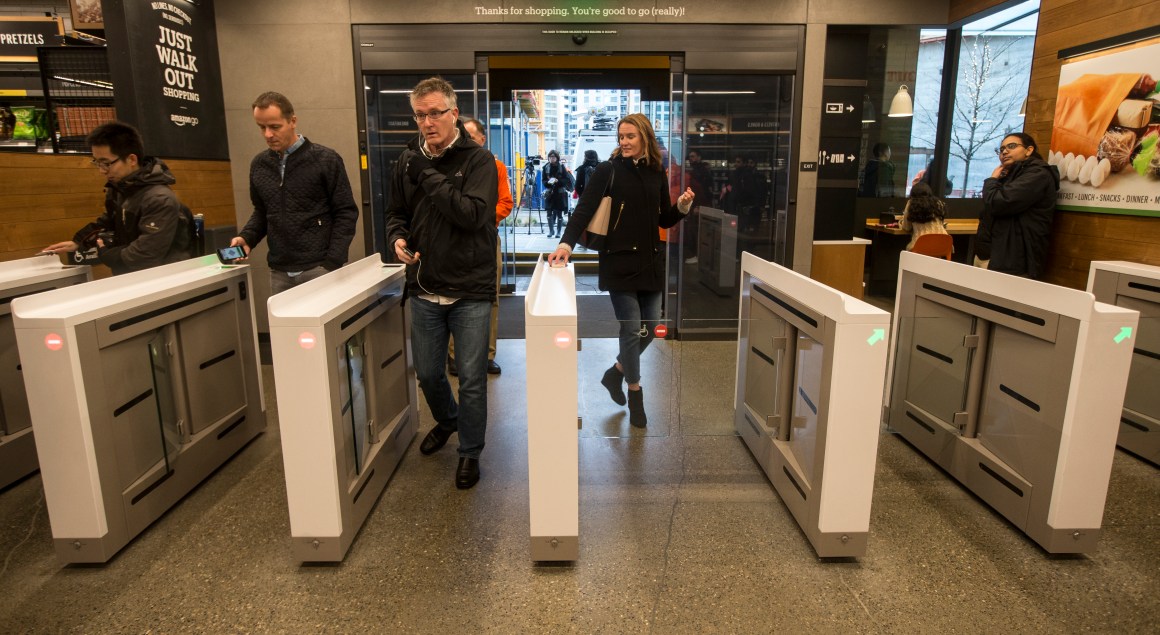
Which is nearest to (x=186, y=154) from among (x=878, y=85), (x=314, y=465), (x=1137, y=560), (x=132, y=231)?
(x=132, y=231)

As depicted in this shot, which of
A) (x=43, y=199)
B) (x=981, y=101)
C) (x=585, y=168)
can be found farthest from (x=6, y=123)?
(x=981, y=101)

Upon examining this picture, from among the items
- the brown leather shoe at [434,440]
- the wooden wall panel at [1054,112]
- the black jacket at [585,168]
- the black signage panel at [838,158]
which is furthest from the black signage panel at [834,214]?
→ the brown leather shoe at [434,440]

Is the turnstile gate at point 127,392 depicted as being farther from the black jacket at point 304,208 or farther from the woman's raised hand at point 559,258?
the woman's raised hand at point 559,258

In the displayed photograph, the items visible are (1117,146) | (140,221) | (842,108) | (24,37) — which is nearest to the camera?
(140,221)

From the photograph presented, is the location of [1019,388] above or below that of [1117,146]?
below

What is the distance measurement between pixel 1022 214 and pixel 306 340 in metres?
4.01

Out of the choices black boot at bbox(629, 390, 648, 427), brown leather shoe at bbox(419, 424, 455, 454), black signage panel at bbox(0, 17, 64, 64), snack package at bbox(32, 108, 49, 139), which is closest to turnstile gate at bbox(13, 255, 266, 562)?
brown leather shoe at bbox(419, 424, 455, 454)

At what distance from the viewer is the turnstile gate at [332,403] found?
223 centimetres

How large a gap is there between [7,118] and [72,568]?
3452 mm

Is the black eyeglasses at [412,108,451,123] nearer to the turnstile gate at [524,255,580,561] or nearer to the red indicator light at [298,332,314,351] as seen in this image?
the turnstile gate at [524,255,580,561]

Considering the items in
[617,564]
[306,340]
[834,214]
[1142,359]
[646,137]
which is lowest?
[617,564]

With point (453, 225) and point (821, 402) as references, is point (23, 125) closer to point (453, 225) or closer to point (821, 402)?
point (453, 225)

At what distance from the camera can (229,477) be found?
10.2ft

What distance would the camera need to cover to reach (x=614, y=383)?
115 inches
